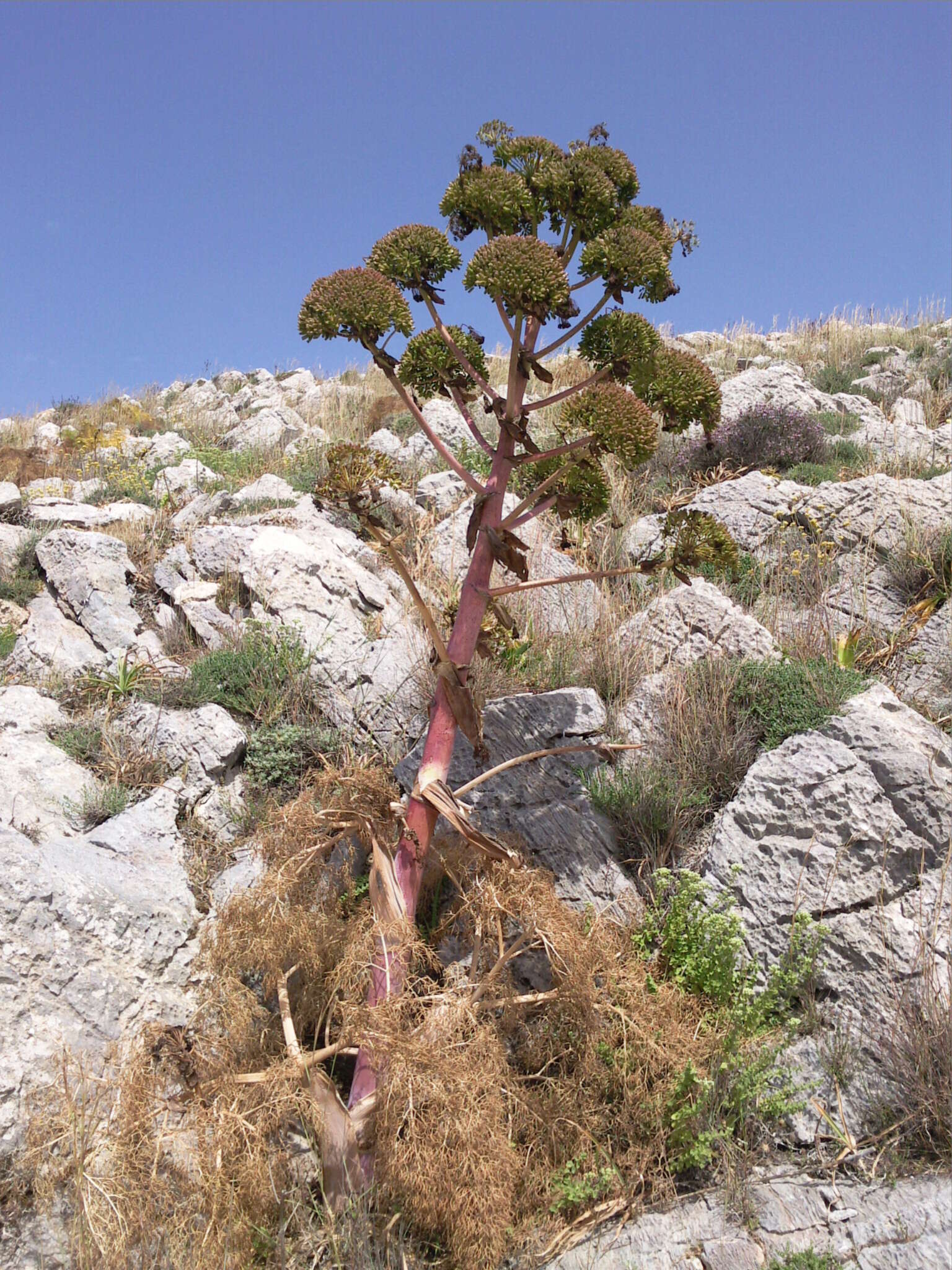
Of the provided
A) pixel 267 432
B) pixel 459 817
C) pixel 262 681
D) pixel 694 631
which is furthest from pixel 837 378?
pixel 459 817

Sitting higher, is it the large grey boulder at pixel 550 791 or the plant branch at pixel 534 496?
the plant branch at pixel 534 496

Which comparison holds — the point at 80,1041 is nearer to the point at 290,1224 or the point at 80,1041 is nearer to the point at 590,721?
the point at 290,1224

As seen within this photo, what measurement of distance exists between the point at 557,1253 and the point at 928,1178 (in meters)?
1.20

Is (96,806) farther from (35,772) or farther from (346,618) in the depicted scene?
(346,618)

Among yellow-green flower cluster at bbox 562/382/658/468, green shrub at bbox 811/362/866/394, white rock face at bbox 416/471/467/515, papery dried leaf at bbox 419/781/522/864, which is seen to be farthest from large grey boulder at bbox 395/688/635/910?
green shrub at bbox 811/362/866/394

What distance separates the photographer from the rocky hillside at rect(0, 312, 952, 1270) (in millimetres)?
2756

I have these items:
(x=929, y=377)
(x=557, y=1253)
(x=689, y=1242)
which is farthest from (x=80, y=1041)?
(x=929, y=377)

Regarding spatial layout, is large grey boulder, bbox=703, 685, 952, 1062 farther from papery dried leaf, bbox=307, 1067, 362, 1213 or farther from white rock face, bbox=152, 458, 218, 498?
white rock face, bbox=152, 458, 218, 498

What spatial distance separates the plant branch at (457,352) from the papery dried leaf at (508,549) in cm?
52

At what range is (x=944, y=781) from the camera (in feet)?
11.5

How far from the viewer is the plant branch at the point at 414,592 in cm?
303

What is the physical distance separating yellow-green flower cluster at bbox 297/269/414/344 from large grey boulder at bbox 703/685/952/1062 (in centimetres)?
243

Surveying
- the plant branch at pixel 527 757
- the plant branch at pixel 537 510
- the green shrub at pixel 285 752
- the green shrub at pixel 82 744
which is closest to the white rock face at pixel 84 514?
the green shrub at pixel 82 744

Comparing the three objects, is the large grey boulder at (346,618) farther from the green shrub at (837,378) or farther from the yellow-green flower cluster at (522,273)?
the green shrub at (837,378)
